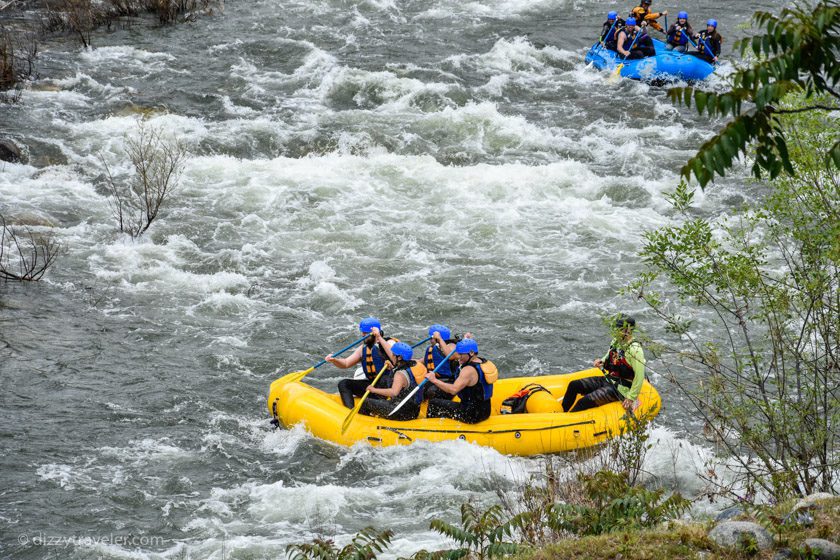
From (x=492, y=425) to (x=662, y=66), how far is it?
11432mm

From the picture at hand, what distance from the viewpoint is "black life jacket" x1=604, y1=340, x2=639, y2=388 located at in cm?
926

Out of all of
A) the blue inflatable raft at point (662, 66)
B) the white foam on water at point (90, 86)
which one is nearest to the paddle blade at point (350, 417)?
the white foam on water at point (90, 86)

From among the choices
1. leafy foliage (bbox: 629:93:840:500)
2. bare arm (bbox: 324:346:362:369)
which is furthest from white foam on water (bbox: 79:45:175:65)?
leafy foliage (bbox: 629:93:840:500)

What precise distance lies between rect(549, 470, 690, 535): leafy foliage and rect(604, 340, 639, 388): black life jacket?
3355mm

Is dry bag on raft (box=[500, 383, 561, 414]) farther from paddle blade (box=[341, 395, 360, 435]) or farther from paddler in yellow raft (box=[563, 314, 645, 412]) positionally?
paddle blade (box=[341, 395, 360, 435])

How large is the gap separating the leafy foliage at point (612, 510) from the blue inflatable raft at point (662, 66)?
13.9 metres

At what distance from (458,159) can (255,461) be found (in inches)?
312

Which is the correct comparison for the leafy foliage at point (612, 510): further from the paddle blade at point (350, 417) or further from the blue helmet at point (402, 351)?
the blue helmet at point (402, 351)

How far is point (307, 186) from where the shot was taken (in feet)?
49.0

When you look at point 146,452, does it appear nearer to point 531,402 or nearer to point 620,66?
point 531,402

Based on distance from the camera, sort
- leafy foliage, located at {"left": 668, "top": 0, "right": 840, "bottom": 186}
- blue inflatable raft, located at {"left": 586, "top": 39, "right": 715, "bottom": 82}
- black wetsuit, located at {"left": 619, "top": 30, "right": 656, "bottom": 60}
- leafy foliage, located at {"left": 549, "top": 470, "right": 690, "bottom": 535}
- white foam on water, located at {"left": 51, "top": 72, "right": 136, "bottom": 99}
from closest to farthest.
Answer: leafy foliage, located at {"left": 668, "top": 0, "right": 840, "bottom": 186}
leafy foliage, located at {"left": 549, "top": 470, "right": 690, "bottom": 535}
white foam on water, located at {"left": 51, "top": 72, "right": 136, "bottom": 99}
blue inflatable raft, located at {"left": 586, "top": 39, "right": 715, "bottom": 82}
black wetsuit, located at {"left": 619, "top": 30, "right": 656, "bottom": 60}

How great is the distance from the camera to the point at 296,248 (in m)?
13.4

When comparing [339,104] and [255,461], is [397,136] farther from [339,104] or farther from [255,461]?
[255,461]

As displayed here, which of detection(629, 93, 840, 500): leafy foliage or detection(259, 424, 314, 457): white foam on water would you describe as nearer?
detection(629, 93, 840, 500): leafy foliage
